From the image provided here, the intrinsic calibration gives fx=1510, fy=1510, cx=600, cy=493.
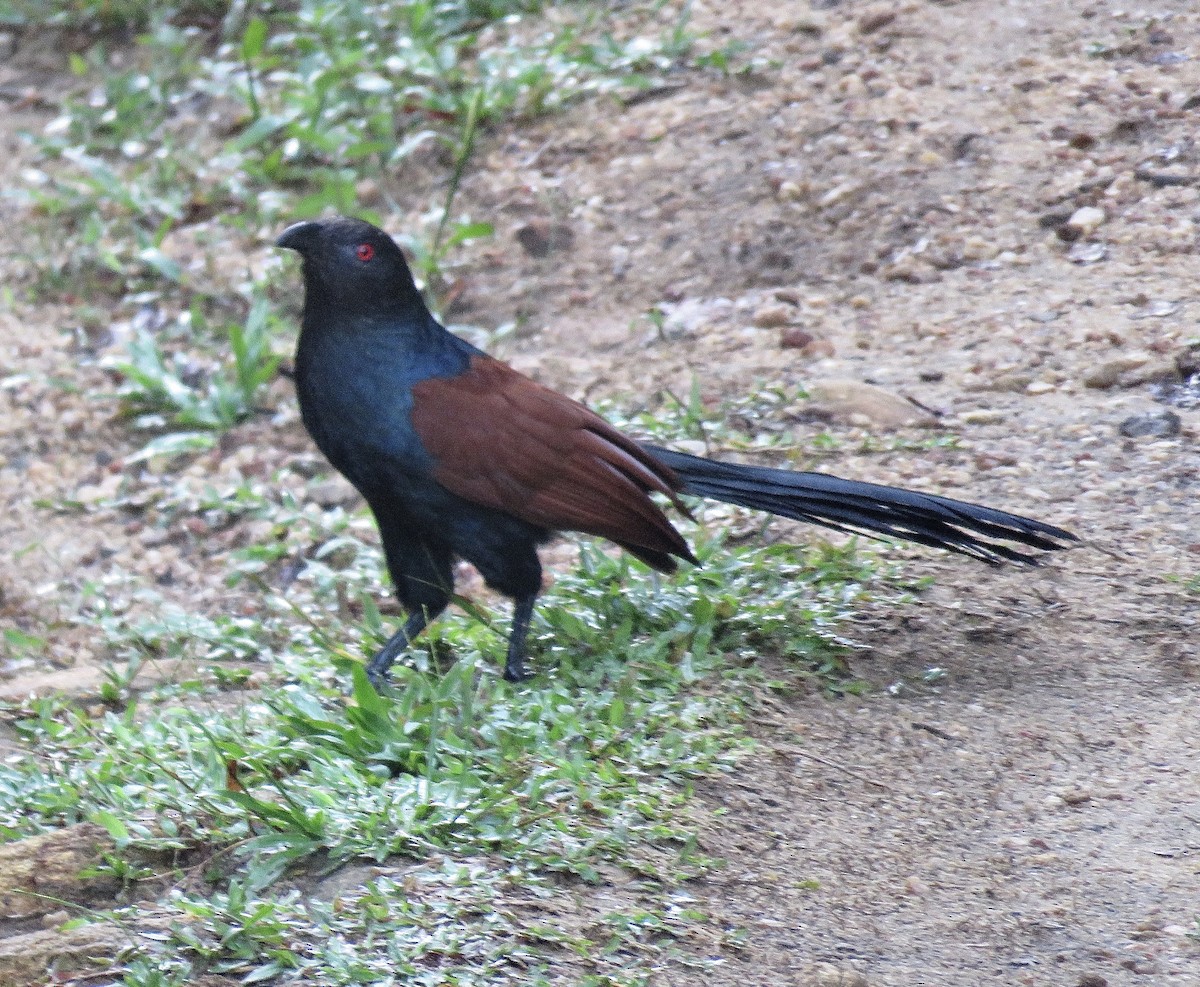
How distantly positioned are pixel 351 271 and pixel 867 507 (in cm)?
140

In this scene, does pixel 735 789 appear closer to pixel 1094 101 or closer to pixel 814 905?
pixel 814 905

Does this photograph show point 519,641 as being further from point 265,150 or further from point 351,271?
point 265,150

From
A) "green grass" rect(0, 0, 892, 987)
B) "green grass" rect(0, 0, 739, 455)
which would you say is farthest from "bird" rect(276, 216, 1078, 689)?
"green grass" rect(0, 0, 739, 455)

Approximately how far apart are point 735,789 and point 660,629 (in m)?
0.72

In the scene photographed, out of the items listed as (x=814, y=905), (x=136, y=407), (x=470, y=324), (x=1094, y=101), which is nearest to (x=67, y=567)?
(x=136, y=407)

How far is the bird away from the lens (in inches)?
141

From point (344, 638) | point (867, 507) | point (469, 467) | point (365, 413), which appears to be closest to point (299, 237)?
point (365, 413)

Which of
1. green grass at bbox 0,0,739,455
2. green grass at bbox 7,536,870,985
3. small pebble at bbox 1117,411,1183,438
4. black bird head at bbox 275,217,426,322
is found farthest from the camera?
green grass at bbox 0,0,739,455

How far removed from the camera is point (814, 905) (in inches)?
111

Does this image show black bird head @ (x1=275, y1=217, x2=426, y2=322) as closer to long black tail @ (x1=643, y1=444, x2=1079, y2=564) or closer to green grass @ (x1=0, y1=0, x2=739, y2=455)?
long black tail @ (x1=643, y1=444, x2=1079, y2=564)

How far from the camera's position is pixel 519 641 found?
3676mm

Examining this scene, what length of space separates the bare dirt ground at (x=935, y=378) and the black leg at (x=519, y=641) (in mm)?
662

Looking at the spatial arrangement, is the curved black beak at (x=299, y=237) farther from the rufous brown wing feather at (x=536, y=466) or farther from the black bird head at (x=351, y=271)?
the rufous brown wing feather at (x=536, y=466)

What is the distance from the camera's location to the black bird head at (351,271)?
12.1ft
